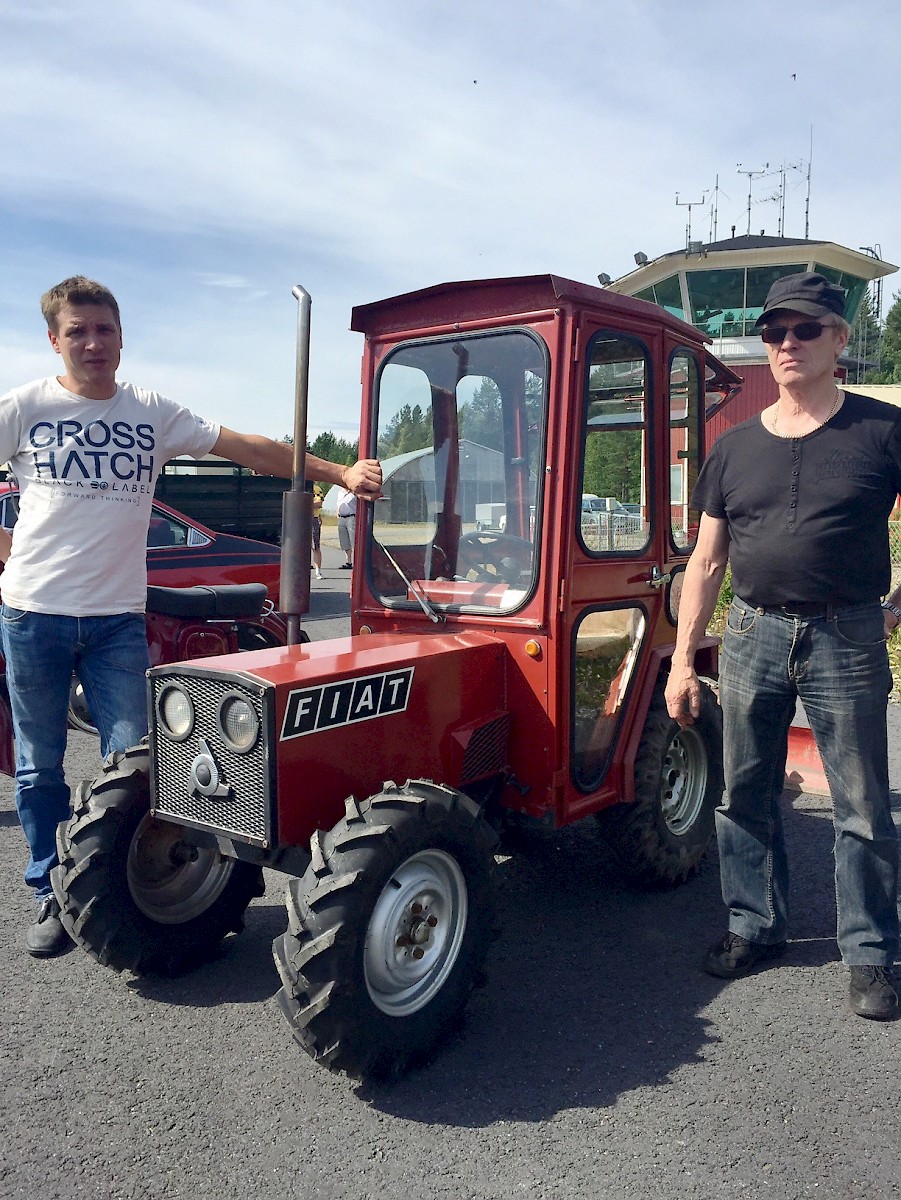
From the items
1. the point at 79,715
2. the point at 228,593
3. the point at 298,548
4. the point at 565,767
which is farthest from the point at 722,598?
the point at 298,548

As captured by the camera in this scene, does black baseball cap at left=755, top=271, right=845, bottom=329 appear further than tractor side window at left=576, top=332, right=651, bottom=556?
No

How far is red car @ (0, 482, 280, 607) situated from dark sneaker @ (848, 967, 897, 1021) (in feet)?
15.7

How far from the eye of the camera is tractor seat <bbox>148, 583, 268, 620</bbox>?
5773 mm

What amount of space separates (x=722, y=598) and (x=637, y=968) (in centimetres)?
821

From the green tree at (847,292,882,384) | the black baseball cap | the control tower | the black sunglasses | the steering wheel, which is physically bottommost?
the steering wheel

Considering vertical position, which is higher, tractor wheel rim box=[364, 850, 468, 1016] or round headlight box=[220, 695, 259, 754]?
round headlight box=[220, 695, 259, 754]

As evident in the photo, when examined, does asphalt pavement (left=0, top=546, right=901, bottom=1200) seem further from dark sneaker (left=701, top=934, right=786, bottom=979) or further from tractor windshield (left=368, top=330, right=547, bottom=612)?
tractor windshield (left=368, top=330, right=547, bottom=612)

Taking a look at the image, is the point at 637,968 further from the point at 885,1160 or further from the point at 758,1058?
the point at 885,1160

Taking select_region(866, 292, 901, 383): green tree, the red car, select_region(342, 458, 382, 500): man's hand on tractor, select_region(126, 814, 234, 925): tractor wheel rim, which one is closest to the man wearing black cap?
select_region(342, 458, 382, 500): man's hand on tractor

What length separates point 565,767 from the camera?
3.43m

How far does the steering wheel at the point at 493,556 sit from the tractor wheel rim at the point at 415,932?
1.04m

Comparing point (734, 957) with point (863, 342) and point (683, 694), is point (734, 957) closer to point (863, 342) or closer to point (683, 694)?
point (683, 694)

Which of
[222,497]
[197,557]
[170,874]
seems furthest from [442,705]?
[222,497]

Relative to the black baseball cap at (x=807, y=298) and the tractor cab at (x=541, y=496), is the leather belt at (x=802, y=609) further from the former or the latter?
the black baseball cap at (x=807, y=298)
